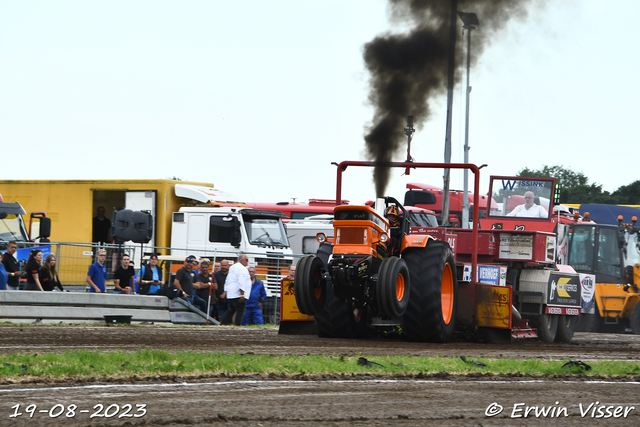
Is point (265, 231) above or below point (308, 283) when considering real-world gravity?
above

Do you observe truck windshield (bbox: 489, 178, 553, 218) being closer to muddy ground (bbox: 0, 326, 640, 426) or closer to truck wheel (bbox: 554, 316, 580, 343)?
truck wheel (bbox: 554, 316, 580, 343)

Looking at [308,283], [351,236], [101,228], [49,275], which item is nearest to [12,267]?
[49,275]

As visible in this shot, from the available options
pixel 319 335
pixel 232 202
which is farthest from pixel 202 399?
pixel 232 202

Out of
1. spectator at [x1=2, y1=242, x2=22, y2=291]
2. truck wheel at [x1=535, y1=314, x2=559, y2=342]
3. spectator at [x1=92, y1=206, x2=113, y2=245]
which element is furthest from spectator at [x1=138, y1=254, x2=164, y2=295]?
truck wheel at [x1=535, y1=314, x2=559, y2=342]

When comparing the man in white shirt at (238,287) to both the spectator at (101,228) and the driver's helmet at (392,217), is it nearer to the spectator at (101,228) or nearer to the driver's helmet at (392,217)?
the driver's helmet at (392,217)

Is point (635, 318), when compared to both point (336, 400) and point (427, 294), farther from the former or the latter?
point (336, 400)

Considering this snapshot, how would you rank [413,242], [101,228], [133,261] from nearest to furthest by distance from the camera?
1. [413,242]
2. [133,261]
3. [101,228]

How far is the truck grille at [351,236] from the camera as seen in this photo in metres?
10.2

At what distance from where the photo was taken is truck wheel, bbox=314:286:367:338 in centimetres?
1100

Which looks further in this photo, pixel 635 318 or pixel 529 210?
pixel 635 318

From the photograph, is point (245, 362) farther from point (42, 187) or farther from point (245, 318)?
point (42, 187)

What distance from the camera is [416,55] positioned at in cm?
1351

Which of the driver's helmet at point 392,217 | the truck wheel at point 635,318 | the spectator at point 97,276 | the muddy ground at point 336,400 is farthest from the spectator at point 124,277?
the truck wheel at point 635,318

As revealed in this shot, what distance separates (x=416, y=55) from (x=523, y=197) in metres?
4.40
